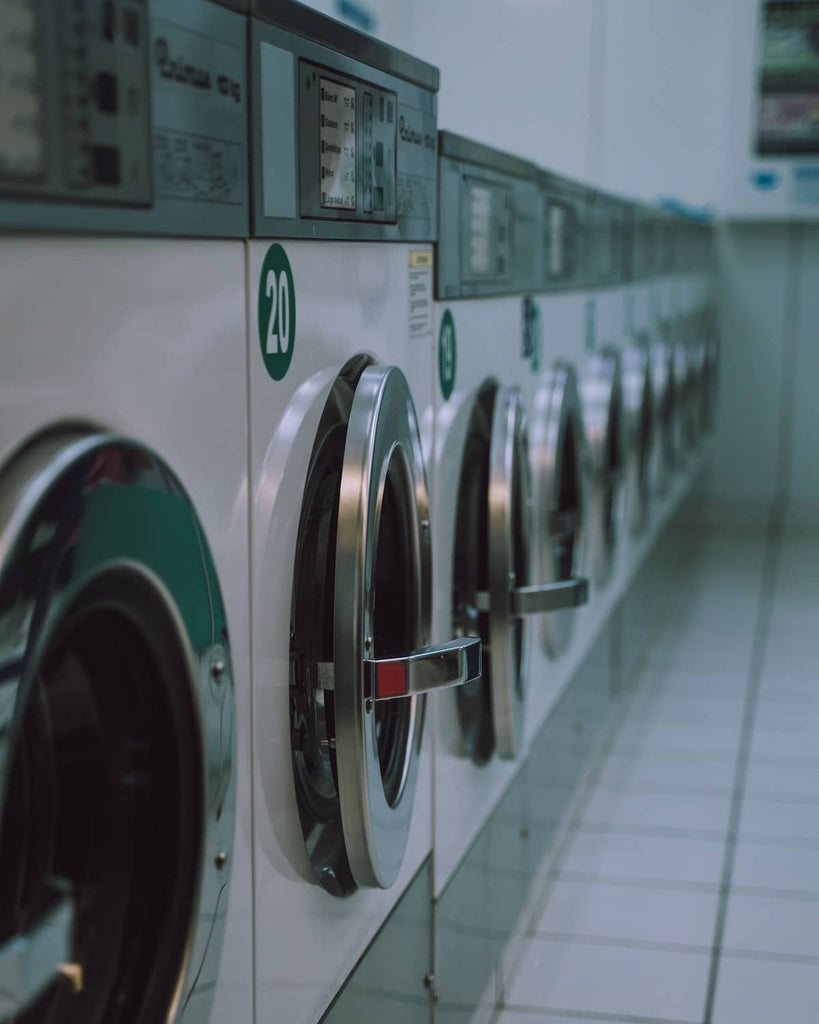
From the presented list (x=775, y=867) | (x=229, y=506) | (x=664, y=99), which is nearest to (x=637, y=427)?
(x=775, y=867)

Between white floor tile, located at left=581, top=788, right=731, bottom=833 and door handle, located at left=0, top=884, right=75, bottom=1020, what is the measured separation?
A: 2.15 metres

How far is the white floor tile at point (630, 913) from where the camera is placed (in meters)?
2.22

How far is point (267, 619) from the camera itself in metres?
0.99

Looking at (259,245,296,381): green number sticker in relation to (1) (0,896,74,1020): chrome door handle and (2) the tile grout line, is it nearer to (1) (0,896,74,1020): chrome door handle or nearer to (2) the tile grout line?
(1) (0,896,74,1020): chrome door handle

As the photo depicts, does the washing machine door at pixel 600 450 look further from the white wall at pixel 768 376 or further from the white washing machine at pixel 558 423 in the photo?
the white wall at pixel 768 376

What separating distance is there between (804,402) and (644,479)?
2698 millimetres

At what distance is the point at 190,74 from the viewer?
2.69ft

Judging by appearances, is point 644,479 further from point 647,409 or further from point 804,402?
point 804,402

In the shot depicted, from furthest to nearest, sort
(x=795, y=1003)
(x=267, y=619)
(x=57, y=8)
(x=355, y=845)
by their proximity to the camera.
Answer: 1. (x=795, y=1003)
2. (x=355, y=845)
3. (x=267, y=619)
4. (x=57, y=8)

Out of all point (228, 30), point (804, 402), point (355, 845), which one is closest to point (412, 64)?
point (228, 30)

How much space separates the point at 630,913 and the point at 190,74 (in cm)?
186

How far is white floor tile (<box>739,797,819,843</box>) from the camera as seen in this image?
2625 mm

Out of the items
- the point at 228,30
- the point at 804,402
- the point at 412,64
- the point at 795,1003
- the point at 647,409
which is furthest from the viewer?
the point at 804,402

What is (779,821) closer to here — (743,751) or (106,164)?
(743,751)
